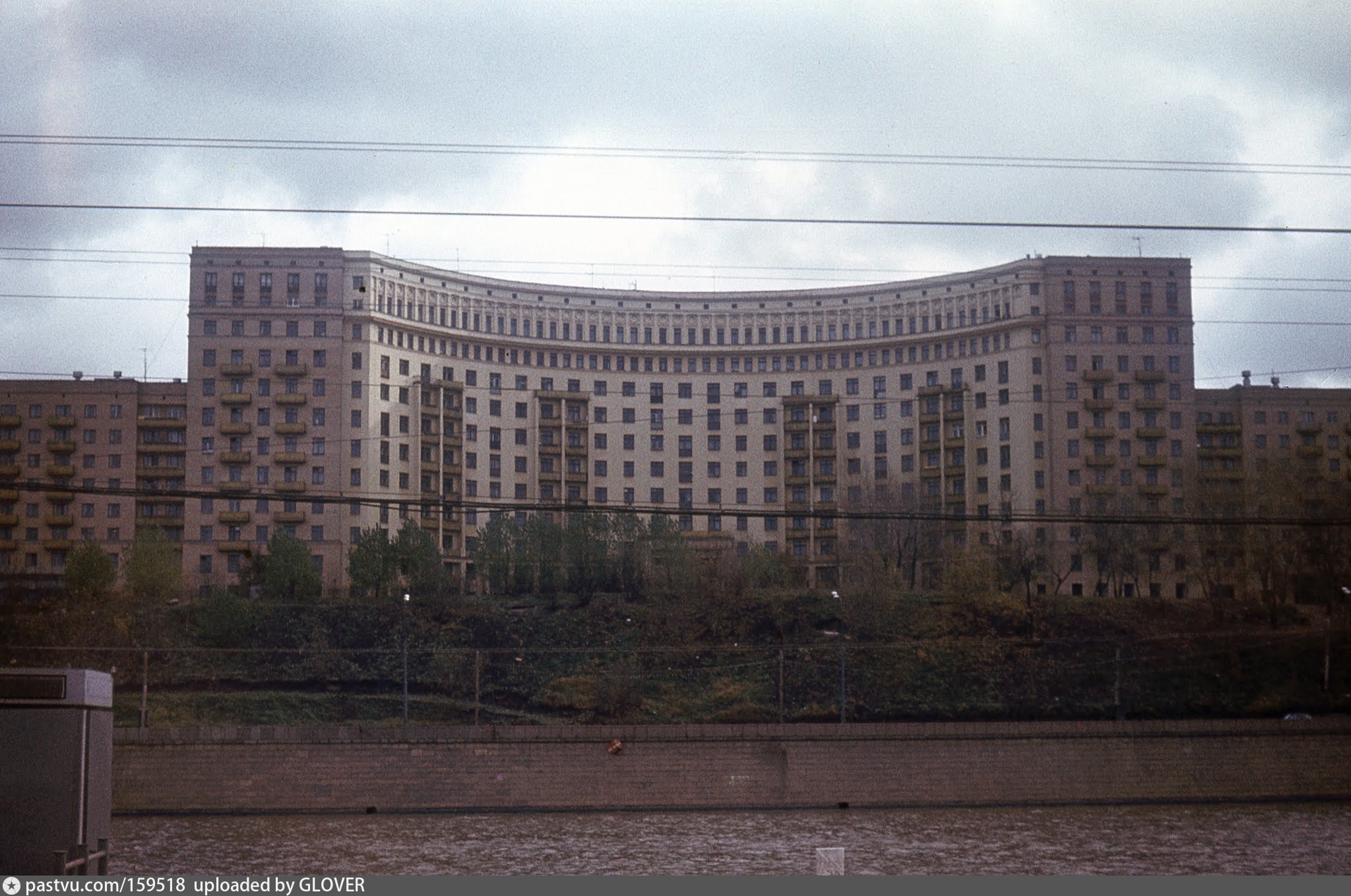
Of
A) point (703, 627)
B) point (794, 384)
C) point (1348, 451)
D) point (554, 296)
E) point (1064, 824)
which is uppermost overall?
point (554, 296)

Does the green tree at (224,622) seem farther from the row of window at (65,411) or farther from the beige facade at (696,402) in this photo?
the row of window at (65,411)

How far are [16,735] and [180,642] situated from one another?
51.3 m

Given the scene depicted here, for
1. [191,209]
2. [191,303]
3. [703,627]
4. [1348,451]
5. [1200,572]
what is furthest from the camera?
[191,303]

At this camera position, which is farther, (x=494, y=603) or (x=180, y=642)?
(x=494, y=603)

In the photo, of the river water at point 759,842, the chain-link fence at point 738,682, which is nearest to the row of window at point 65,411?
the chain-link fence at point 738,682

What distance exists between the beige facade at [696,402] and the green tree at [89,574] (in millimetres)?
12111

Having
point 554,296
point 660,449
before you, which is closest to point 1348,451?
point 660,449

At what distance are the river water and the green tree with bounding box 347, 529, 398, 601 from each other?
32242 mm

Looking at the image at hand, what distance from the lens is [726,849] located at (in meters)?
31.4

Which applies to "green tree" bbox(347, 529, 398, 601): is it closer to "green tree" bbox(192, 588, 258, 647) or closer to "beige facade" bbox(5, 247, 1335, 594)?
"beige facade" bbox(5, 247, 1335, 594)

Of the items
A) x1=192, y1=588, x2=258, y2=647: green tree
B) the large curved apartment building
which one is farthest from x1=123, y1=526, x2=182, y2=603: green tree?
the large curved apartment building

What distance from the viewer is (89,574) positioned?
68812 mm

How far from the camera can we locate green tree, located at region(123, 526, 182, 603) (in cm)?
6869

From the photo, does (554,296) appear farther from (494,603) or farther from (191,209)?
(191,209)
